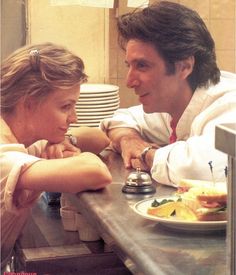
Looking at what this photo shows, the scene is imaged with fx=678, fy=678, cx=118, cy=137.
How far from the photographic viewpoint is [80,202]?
45.6 inches

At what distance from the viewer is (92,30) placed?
2.16 metres

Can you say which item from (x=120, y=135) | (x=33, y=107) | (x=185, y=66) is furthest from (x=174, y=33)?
(x=33, y=107)

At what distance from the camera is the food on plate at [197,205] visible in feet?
2.88

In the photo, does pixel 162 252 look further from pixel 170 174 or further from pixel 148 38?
pixel 148 38

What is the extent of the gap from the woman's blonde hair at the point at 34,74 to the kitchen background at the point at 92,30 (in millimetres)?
501

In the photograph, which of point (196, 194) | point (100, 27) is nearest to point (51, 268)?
point (196, 194)

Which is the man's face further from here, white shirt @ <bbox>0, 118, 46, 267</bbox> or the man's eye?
white shirt @ <bbox>0, 118, 46, 267</bbox>

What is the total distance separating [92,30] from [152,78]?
0.64 m

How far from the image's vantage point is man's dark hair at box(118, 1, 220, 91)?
1.51m

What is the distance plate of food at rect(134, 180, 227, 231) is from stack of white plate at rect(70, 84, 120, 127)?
95cm

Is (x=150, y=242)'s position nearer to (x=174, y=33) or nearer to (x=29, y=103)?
(x=29, y=103)

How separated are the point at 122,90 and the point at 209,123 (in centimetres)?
105

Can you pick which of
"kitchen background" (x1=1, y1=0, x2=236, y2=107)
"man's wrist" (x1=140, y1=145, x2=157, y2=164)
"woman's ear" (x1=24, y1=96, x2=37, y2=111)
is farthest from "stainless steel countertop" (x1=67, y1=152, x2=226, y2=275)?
"kitchen background" (x1=1, y1=0, x2=236, y2=107)

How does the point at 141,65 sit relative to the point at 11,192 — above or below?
above
